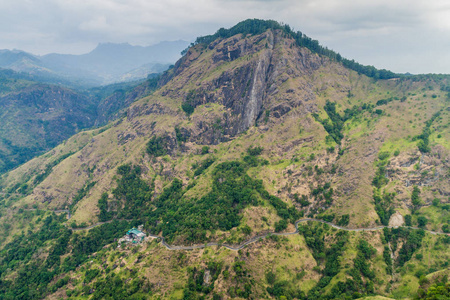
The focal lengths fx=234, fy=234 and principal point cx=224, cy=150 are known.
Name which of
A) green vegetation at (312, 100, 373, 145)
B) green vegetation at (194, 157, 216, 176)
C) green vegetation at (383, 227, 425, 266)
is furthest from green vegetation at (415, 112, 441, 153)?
green vegetation at (194, 157, 216, 176)

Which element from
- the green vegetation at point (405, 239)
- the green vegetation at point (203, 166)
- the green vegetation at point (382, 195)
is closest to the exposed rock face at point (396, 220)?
the green vegetation at point (382, 195)

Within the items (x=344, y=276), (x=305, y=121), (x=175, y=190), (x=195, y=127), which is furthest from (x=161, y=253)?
(x=305, y=121)

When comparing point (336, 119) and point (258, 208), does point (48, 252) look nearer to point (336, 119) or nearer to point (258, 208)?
point (258, 208)

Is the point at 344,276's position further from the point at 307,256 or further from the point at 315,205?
the point at 315,205

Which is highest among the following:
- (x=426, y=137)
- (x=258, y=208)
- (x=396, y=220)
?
(x=426, y=137)

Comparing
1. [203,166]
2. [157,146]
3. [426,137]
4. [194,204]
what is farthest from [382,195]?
[157,146]

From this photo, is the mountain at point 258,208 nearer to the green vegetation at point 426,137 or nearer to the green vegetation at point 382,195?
the green vegetation at point 382,195

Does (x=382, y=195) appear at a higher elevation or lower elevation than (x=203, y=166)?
higher

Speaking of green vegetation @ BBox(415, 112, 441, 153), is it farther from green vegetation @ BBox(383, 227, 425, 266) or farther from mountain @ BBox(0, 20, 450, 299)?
green vegetation @ BBox(383, 227, 425, 266)
